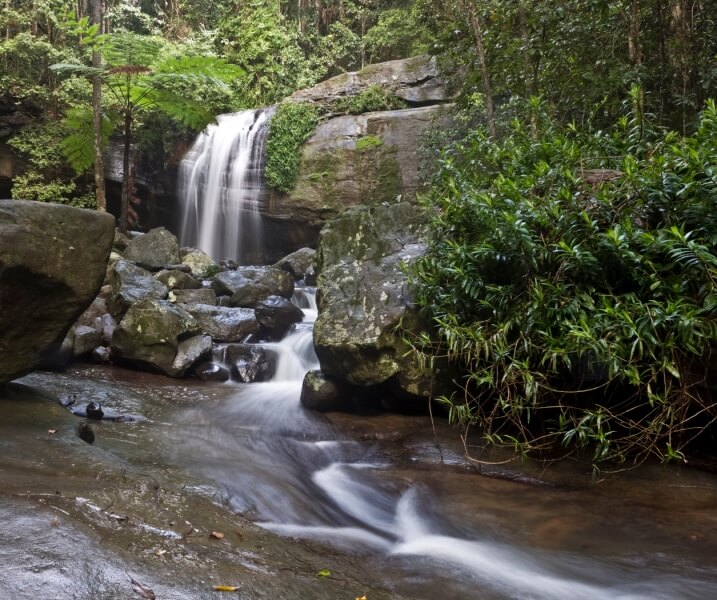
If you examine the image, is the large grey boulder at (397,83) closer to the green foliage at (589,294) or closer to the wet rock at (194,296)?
the wet rock at (194,296)

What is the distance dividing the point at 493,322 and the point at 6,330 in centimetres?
410

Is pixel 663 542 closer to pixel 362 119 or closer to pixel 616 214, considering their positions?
pixel 616 214

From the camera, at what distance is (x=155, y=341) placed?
24.8 feet

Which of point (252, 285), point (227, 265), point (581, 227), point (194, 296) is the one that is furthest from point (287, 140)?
point (581, 227)

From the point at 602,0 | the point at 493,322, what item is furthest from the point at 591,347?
the point at 602,0

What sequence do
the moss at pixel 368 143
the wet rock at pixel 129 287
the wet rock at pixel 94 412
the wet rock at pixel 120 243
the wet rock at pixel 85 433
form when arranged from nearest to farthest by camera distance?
the wet rock at pixel 85 433, the wet rock at pixel 94 412, the wet rock at pixel 129 287, the wet rock at pixel 120 243, the moss at pixel 368 143

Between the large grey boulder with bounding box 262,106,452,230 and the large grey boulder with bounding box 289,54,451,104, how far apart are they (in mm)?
1243

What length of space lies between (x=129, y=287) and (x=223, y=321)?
166cm

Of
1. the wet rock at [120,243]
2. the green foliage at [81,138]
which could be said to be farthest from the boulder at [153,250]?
the green foliage at [81,138]

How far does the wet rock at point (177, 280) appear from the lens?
10.4m

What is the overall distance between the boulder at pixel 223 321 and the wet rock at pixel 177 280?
134cm

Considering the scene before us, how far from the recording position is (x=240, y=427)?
621 cm

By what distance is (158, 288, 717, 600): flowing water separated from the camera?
3420 millimetres

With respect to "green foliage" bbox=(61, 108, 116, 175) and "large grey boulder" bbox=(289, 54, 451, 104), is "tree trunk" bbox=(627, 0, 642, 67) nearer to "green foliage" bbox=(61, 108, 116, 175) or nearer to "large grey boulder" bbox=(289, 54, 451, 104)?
"large grey boulder" bbox=(289, 54, 451, 104)
